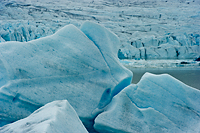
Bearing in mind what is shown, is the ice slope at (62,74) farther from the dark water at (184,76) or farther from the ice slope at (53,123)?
the dark water at (184,76)

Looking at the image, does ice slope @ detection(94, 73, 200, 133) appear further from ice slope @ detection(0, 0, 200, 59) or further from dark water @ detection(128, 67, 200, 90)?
ice slope @ detection(0, 0, 200, 59)

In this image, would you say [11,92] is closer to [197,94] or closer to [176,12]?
[197,94]

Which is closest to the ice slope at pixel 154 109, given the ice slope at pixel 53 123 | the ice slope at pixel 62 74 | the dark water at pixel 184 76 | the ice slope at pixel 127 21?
the ice slope at pixel 62 74

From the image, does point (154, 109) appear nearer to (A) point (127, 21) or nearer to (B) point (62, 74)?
(B) point (62, 74)

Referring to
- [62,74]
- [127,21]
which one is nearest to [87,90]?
[62,74]

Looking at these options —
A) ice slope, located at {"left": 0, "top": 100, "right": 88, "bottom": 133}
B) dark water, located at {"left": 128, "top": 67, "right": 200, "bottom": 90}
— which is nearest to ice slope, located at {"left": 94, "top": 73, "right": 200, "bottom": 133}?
ice slope, located at {"left": 0, "top": 100, "right": 88, "bottom": 133}

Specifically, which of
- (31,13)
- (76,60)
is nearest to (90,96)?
(76,60)
